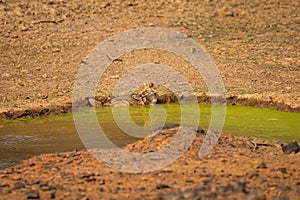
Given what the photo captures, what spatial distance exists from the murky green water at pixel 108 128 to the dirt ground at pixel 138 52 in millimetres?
412

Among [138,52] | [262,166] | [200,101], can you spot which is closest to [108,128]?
[200,101]

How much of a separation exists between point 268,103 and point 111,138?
104 inches

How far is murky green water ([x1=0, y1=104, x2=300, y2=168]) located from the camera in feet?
29.9

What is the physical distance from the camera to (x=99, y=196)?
6.37 metres

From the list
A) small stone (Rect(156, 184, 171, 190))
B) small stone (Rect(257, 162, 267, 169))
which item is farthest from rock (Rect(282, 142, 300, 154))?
small stone (Rect(156, 184, 171, 190))

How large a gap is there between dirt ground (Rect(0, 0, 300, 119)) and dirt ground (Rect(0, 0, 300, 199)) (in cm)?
2

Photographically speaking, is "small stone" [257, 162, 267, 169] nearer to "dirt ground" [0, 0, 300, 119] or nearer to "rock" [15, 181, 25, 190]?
"rock" [15, 181, 25, 190]

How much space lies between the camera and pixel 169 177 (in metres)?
6.73

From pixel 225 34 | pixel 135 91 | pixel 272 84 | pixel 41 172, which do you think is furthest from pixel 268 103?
pixel 41 172

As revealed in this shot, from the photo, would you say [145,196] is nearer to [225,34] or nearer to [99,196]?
[99,196]

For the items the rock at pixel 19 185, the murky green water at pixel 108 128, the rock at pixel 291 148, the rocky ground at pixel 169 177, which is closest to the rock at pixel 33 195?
the rocky ground at pixel 169 177

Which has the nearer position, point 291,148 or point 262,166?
point 262,166

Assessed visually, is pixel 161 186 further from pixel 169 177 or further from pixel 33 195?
pixel 33 195

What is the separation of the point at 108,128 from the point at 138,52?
12.2 feet
